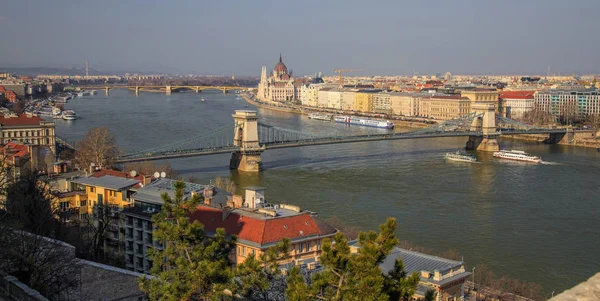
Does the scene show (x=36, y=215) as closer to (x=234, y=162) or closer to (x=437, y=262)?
(x=437, y=262)

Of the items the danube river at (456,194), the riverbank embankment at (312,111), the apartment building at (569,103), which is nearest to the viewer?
the danube river at (456,194)

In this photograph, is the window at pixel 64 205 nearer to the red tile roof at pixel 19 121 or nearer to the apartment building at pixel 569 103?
the red tile roof at pixel 19 121

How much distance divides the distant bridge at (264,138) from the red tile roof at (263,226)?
5781mm

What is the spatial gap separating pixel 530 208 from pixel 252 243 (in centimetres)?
497

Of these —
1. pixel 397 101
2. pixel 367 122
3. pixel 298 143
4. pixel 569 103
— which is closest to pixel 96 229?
pixel 298 143

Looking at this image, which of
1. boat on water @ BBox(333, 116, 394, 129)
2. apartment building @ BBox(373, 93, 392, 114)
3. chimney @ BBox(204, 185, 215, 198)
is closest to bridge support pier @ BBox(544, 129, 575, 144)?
boat on water @ BBox(333, 116, 394, 129)

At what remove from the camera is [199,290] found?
3035mm

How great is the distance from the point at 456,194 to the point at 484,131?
698 cm

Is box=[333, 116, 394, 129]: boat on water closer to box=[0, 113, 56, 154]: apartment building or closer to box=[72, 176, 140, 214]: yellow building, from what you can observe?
box=[0, 113, 56, 154]: apartment building

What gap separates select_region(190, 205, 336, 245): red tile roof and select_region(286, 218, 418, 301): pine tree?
6.48 feet

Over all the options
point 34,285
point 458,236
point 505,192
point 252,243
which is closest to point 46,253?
point 34,285

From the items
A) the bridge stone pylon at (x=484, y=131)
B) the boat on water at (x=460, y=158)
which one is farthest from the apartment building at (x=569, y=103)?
the boat on water at (x=460, y=158)

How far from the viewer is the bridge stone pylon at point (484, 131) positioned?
52.0 ft

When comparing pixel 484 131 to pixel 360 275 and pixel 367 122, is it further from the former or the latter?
pixel 360 275
